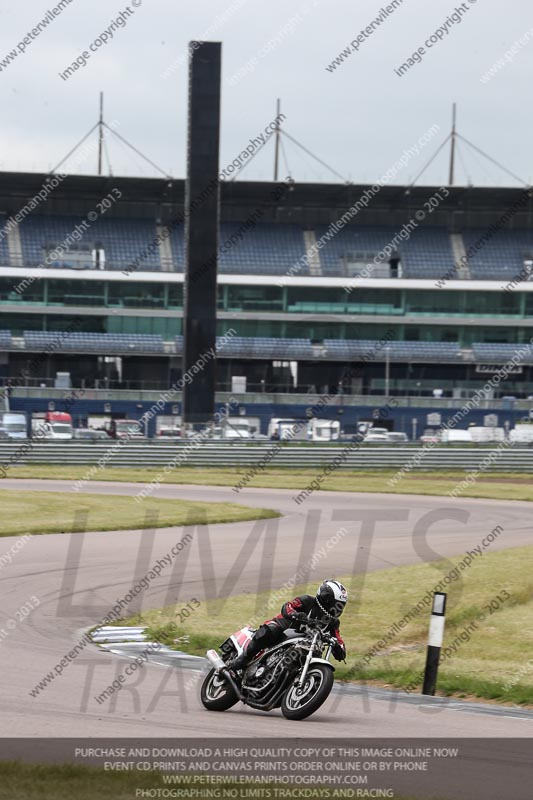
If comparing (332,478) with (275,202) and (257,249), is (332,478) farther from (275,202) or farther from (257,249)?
(275,202)

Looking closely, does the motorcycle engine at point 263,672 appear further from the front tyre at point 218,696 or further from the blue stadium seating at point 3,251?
the blue stadium seating at point 3,251

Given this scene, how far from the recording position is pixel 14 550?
21.2 m

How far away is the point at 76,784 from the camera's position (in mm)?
7082

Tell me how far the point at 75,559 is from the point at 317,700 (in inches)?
456

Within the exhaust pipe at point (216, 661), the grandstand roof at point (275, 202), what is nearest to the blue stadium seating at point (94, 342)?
the grandstand roof at point (275, 202)

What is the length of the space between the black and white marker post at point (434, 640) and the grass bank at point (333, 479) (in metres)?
24.6

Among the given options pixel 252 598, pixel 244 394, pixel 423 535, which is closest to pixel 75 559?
pixel 252 598

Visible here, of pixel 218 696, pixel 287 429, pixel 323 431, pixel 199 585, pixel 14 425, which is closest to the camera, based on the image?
pixel 218 696

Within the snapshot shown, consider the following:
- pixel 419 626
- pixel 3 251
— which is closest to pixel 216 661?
pixel 419 626

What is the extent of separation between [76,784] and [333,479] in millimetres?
35477

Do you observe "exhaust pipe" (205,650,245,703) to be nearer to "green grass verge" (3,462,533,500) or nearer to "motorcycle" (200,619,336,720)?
"motorcycle" (200,619,336,720)

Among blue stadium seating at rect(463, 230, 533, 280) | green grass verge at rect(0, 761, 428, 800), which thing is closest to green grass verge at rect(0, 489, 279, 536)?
green grass verge at rect(0, 761, 428, 800)

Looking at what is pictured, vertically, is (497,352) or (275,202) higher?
(275,202)

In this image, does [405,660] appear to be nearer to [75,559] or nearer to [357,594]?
[357,594]
